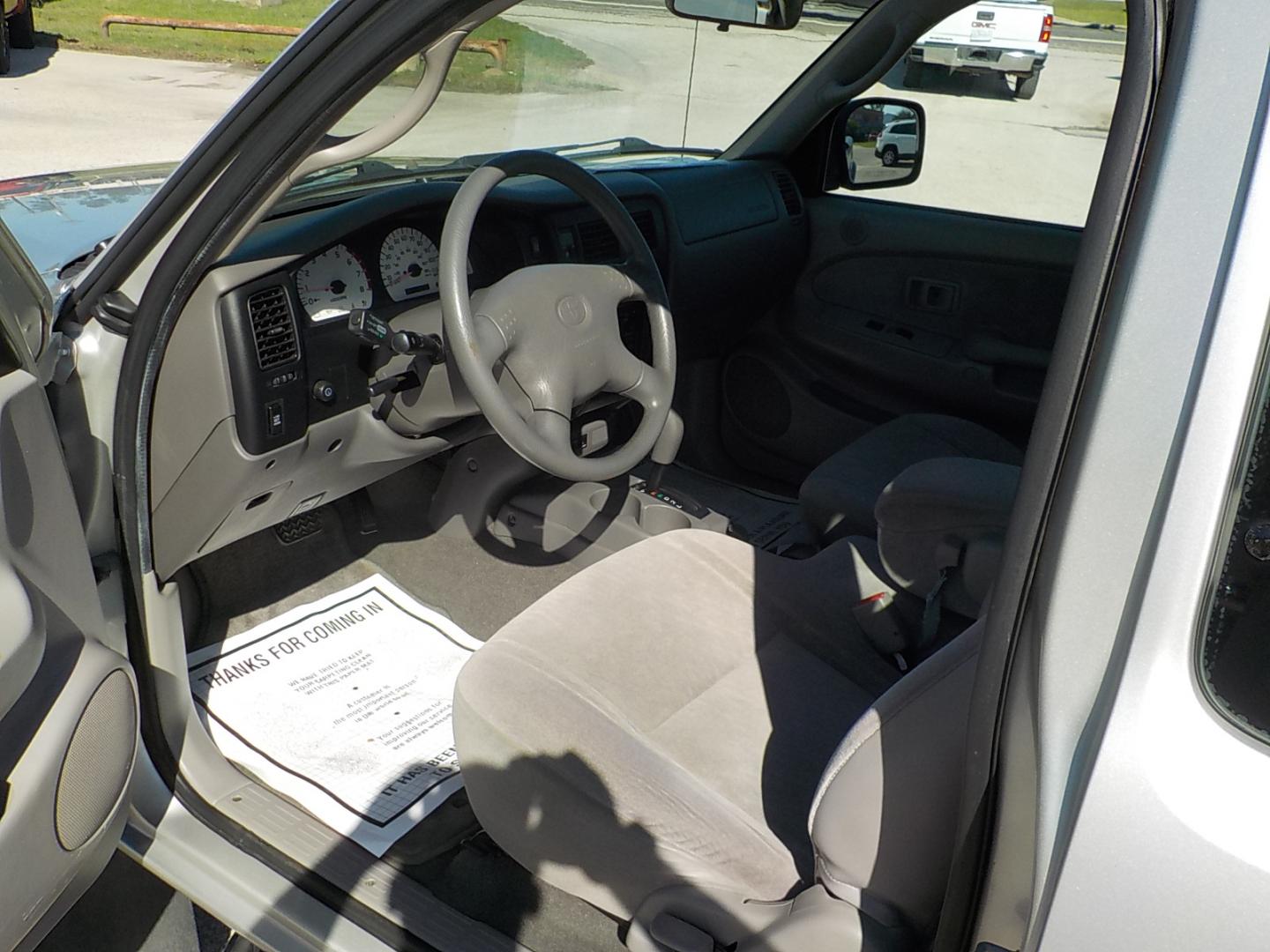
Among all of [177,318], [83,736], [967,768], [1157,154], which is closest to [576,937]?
[83,736]

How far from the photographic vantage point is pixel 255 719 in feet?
6.93

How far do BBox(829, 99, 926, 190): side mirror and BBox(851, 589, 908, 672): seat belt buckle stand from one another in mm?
1672

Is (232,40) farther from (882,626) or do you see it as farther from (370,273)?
(882,626)

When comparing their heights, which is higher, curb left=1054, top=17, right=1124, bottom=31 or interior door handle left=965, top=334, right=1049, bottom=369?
curb left=1054, top=17, right=1124, bottom=31

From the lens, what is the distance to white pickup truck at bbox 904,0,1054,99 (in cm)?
280

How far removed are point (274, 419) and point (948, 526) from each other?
3.78 ft

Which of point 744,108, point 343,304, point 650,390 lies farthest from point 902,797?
point 744,108

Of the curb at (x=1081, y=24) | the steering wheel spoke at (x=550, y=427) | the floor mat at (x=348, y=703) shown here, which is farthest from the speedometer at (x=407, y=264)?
the curb at (x=1081, y=24)

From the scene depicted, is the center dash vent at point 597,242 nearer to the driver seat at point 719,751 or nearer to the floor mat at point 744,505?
the floor mat at point 744,505

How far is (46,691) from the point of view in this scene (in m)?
1.36

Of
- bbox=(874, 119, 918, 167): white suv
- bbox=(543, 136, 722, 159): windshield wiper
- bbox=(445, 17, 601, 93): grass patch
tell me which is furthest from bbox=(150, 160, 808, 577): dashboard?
bbox=(874, 119, 918, 167): white suv

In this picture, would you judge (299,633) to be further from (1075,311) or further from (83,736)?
(1075,311)

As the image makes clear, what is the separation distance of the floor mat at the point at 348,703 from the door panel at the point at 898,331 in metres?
1.24

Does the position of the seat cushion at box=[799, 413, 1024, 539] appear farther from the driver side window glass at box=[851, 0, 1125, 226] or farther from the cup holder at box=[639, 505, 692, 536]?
the driver side window glass at box=[851, 0, 1125, 226]
